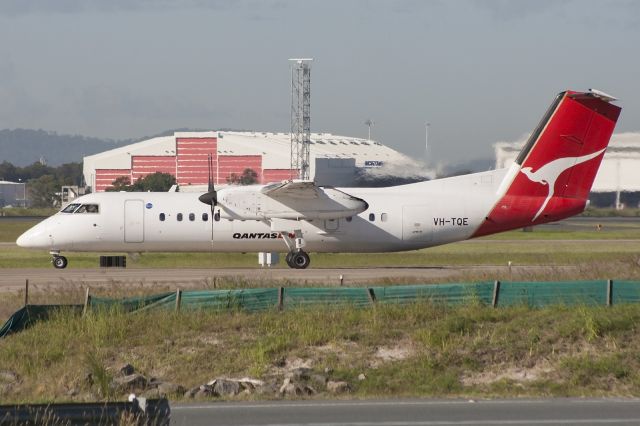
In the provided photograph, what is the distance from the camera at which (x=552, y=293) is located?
77.7ft

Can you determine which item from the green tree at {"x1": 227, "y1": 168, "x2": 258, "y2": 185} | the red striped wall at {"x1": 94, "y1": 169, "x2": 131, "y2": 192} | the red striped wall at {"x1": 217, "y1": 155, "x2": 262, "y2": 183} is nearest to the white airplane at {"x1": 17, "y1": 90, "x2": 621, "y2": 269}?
the green tree at {"x1": 227, "y1": 168, "x2": 258, "y2": 185}

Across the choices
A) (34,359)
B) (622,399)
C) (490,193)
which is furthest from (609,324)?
(490,193)

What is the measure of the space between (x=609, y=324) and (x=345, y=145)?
89.5 metres

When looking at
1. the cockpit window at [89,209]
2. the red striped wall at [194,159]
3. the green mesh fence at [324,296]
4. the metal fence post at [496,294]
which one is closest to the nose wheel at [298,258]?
the cockpit window at [89,209]

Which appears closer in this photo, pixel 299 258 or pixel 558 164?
pixel 558 164

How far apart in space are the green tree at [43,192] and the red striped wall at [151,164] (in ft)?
36.7

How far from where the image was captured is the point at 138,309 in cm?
2344

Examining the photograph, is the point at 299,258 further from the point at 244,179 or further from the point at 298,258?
the point at 244,179

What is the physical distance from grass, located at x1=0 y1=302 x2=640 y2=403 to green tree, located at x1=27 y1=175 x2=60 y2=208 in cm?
11429

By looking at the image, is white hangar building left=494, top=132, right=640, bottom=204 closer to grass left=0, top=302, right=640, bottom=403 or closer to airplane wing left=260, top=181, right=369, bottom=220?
airplane wing left=260, top=181, right=369, bottom=220

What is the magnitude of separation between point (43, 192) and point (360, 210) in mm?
111553

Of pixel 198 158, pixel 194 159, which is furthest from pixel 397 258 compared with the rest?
pixel 194 159

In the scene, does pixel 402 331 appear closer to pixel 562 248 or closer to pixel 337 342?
pixel 337 342

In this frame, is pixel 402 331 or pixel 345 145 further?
pixel 345 145
